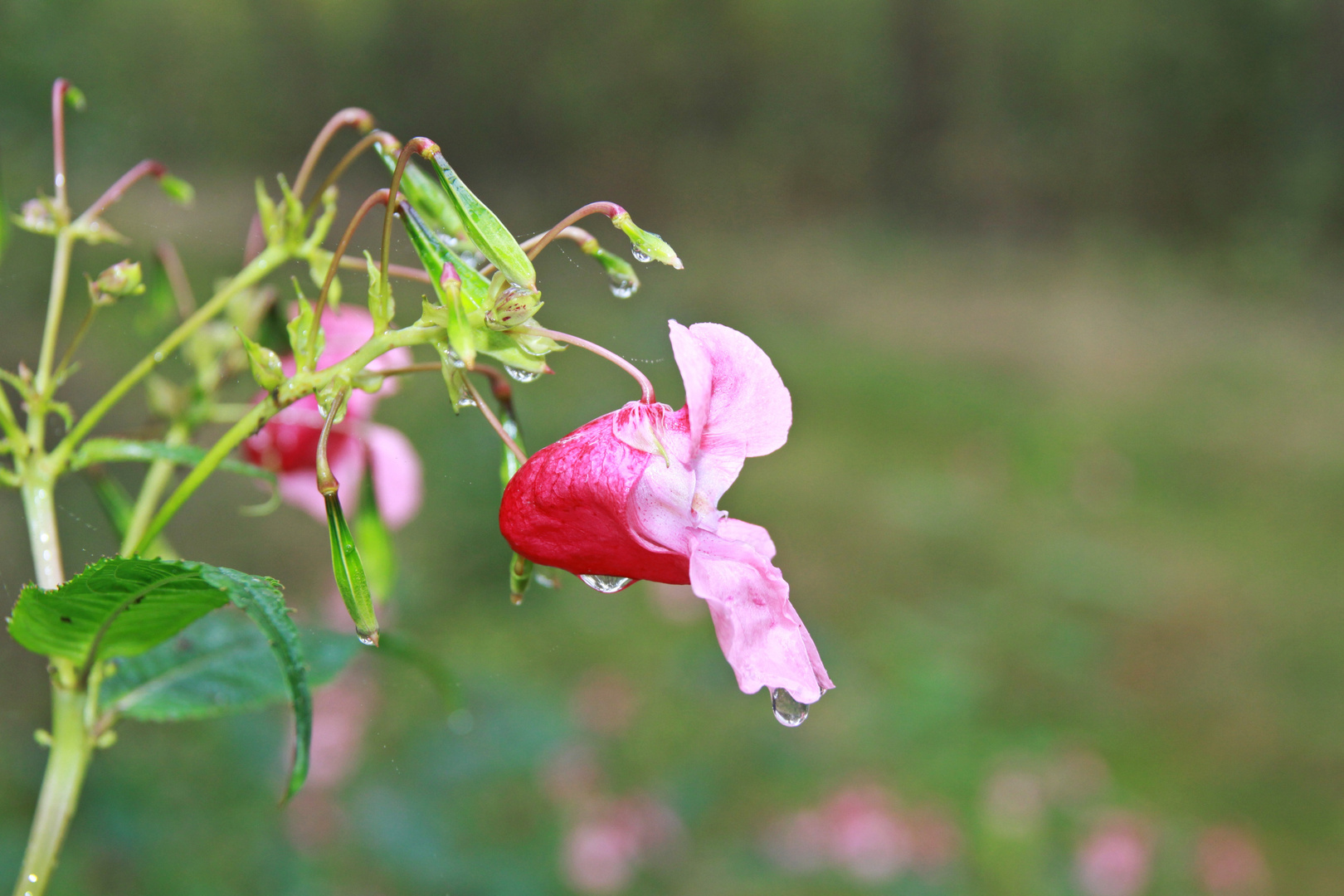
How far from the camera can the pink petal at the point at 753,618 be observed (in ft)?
1.03

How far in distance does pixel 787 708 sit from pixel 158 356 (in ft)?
0.89

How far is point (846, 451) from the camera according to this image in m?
4.35

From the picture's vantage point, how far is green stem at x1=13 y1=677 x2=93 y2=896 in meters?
0.36

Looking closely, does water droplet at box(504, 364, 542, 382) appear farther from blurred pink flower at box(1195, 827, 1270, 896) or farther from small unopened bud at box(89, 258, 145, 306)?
blurred pink flower at box(1195, 827, 1270, 896)

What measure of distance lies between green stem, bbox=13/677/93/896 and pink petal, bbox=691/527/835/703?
228mm

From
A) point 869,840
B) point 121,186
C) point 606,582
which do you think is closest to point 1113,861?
point 869,840

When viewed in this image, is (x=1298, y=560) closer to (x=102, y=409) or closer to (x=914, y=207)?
(x=914, y=207)

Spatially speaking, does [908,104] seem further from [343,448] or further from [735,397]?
[735,397]

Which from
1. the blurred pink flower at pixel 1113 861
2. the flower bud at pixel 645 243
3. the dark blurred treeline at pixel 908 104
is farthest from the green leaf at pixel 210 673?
the dark blurred treeline at pixel 908 104

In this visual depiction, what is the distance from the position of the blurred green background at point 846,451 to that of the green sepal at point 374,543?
8 cm

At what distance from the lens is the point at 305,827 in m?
1.51

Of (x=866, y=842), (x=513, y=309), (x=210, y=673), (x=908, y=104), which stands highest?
(x=513, y=309)

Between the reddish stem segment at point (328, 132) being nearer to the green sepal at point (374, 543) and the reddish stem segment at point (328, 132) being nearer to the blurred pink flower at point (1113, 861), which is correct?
the green sepal at point (374, 543)

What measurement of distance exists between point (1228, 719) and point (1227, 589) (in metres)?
0.71
